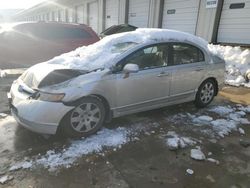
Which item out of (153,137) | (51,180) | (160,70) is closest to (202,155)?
(153,137)

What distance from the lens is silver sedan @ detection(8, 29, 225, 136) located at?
3814 millimetres

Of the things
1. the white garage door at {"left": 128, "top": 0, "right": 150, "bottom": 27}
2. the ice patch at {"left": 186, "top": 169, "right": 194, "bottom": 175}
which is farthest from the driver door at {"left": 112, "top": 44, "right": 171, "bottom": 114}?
the white garage door at {"left": 128, "top": 0, "right": 150, "bottom": 27}

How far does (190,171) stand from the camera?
3.43m

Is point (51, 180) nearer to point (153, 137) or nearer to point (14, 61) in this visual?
point (153, 137)

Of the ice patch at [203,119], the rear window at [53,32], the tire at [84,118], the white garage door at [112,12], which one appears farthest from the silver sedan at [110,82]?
Result: the white garage door at [112,12]

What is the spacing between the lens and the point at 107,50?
15.3ft

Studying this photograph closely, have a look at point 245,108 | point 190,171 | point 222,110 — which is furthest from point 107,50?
point 245,108

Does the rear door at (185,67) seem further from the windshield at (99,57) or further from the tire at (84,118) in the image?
the tire at (84,118)

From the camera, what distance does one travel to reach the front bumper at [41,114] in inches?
146

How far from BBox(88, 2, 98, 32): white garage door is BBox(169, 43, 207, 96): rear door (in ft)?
63.8

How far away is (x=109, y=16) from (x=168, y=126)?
58.6ft

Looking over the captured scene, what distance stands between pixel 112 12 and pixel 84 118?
17747 mm

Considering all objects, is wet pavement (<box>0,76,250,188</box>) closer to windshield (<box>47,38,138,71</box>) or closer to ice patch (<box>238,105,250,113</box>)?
ice patch (<box>238,105,250,113</box>)

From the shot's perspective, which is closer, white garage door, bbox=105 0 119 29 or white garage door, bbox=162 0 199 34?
white garage door, bbox=162 0 199 34
